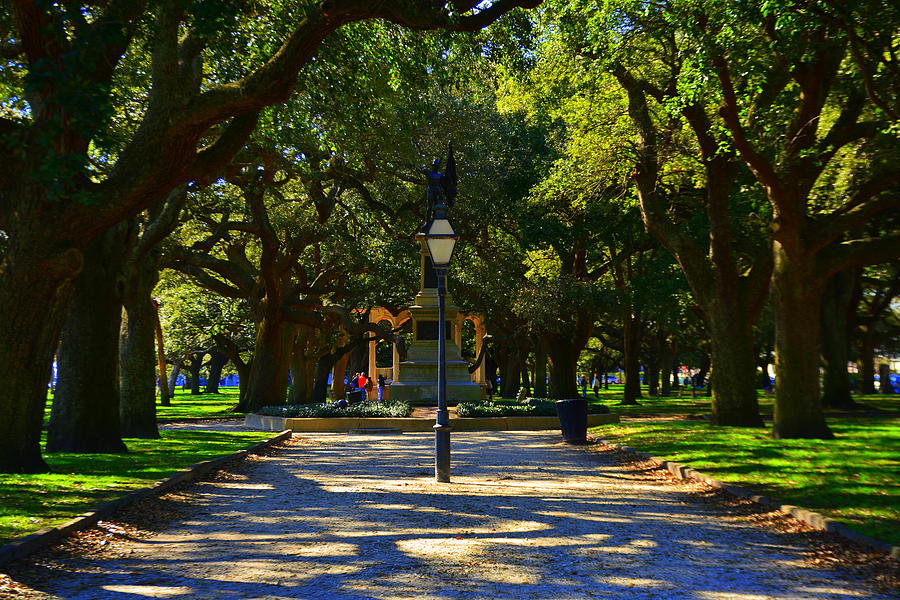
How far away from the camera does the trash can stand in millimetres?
18062

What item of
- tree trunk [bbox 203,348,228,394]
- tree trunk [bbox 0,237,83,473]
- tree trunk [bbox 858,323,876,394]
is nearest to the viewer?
tree trunk [bbox 0,237,83,473]

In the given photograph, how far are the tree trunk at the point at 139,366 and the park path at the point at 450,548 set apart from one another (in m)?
7.54

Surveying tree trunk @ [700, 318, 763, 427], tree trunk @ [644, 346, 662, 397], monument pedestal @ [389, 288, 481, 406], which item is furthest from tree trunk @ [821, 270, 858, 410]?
tree trunk @ [644, 346, 662, 397]

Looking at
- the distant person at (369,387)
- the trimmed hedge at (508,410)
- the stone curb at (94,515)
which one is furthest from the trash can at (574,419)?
the distant person at (369,387)

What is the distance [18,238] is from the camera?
988 cm

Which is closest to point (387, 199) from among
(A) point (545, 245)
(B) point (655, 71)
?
(A) point (545, 245)

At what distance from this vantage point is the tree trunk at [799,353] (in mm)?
15477

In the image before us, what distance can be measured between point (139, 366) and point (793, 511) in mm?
15196

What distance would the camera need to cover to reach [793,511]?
8469 millimetres

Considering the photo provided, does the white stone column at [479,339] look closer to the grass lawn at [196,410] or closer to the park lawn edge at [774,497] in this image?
the grass lawn at [196,410]

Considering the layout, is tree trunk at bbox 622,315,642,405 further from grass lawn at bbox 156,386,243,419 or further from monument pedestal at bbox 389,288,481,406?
grass lawn at bbox 156,386,243,419

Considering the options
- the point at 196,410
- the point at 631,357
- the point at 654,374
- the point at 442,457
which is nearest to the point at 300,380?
the point at 196,410

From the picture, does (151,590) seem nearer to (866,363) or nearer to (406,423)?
(406,423)

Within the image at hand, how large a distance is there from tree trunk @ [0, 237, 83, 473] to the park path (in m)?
2.41
